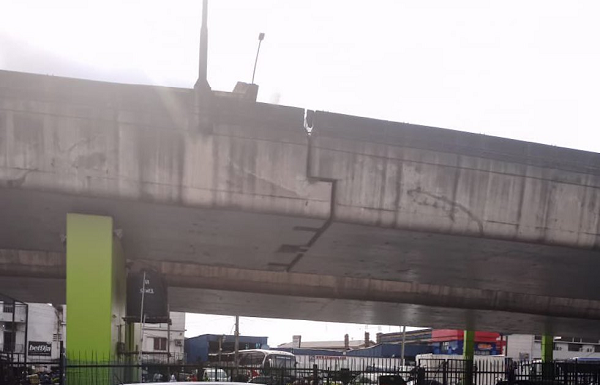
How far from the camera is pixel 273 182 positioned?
39.3 feet

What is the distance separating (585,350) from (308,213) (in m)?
61.1

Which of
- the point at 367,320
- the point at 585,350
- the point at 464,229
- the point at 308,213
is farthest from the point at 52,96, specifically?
the point at 585,350

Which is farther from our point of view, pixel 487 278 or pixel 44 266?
pixel 44 266

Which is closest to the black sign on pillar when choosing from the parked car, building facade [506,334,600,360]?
the parked car

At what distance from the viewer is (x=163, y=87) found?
11680 millimetres

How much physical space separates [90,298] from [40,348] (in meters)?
45.7

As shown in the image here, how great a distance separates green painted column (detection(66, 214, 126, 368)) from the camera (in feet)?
36.9

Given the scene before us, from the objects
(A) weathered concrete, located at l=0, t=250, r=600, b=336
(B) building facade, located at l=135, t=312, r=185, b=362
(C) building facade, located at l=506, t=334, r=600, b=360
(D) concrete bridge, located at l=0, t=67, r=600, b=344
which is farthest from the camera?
(B) building facade, located at l=135, t=312, r=185, b=362

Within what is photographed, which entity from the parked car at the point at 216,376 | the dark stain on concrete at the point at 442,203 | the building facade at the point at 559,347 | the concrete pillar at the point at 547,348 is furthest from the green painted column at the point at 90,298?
the building facade at the point at 559,347

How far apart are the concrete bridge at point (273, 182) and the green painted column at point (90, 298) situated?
0.79m

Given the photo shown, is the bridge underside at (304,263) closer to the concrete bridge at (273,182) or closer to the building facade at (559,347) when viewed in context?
the concrete bridge at (273,182)

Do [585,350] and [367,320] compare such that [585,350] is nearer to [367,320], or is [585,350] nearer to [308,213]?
[367,320]

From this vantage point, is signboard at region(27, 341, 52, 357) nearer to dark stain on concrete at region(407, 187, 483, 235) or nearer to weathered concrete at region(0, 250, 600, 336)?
weathered concrete at region(0, 250, 600, 336)

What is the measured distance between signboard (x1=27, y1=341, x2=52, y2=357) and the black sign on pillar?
137 ft
